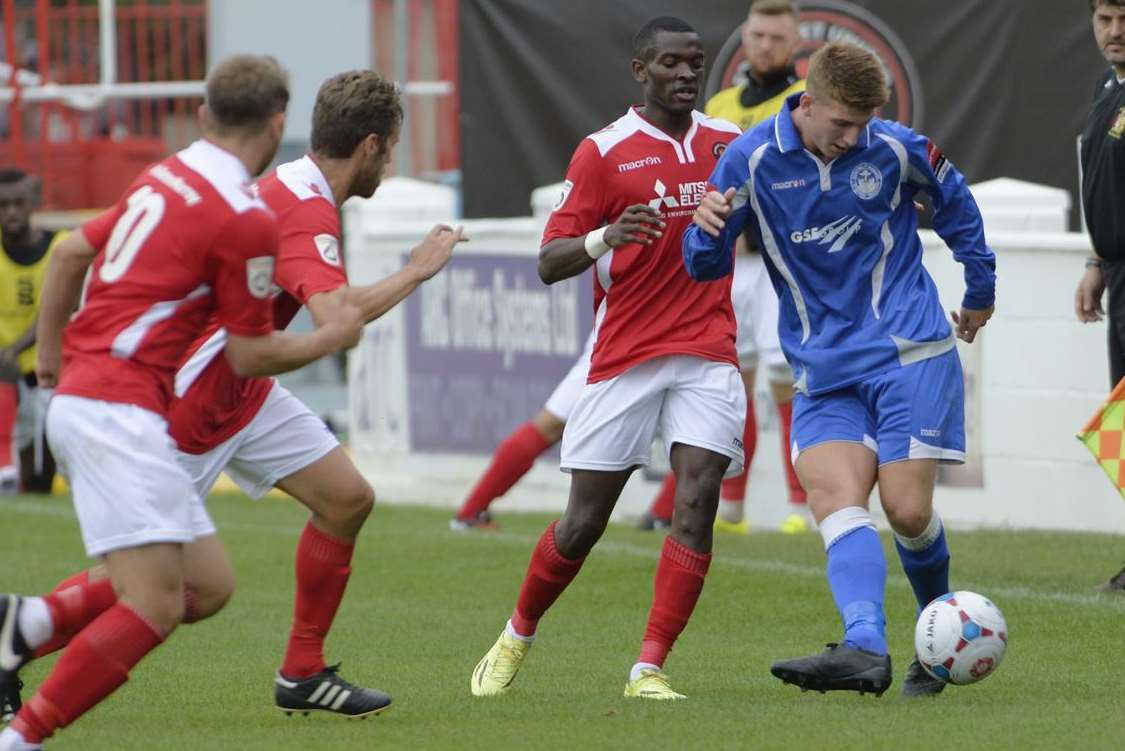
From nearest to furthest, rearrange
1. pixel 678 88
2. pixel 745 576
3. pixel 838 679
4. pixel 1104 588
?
pixel 838 679 < pixel 678 88 < pixel 1104 588 < pixel 745 576

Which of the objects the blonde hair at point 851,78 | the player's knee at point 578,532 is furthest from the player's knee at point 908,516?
the blonde hair at point 851,78

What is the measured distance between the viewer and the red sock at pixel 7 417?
15.3 meters

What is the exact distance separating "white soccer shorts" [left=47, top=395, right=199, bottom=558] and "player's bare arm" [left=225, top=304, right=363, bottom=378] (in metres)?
0.30

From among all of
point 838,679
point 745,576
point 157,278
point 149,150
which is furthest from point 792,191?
point 149,150

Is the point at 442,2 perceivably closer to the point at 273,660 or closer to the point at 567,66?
the point at 567,66

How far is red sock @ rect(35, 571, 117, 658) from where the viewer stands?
636 centimetres

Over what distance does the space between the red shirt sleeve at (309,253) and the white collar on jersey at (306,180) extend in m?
0.06

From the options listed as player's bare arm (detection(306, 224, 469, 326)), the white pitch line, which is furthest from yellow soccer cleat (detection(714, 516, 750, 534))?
player's bare arm (detection(306, 224, 469, 326))

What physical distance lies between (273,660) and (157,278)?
9.83ft

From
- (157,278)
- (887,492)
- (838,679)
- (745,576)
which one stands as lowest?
(745,576)

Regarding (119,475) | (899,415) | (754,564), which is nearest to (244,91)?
(119,475)

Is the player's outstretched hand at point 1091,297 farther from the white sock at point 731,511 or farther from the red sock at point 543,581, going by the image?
the white sock at point 731,511

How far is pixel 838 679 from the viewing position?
247 inches

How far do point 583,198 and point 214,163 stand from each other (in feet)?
5.79
